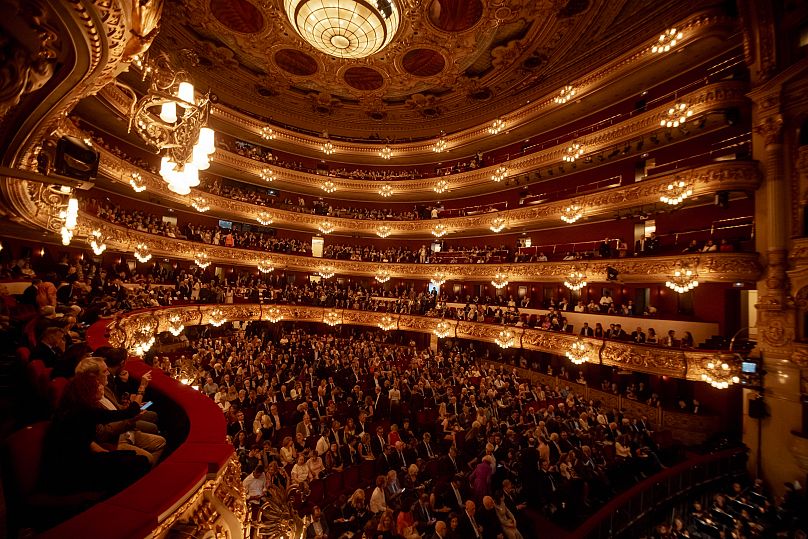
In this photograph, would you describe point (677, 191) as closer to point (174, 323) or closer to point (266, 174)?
point (174, 323)

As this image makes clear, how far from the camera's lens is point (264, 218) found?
2097 centimetres

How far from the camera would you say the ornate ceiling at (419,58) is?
14.2 meters

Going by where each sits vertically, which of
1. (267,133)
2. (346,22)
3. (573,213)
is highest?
(346,22)

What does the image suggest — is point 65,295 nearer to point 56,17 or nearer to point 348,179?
point 56,17

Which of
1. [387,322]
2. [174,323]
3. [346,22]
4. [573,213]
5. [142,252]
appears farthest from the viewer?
[387,322]

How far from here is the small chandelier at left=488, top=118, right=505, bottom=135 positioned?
19.1 m

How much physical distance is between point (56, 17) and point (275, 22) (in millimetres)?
17697

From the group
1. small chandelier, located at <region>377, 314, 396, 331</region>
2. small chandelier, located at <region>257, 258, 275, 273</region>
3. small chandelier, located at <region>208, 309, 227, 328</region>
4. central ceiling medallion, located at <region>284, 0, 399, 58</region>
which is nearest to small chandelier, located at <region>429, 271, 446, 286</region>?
small chandelier, located at <region>377, 314, 396, 331</region>

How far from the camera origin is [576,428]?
9930 millimetres

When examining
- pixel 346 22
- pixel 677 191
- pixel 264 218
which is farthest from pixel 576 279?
pixel 264 218

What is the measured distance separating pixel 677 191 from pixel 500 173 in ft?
28.7

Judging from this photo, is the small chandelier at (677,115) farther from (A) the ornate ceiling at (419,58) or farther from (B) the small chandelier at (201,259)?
(B) the small chandelier at (201,259)

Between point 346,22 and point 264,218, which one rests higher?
point 346,22

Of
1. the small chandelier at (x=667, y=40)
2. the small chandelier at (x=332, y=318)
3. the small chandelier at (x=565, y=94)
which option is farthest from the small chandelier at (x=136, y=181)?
the small chandelier at (x=667, y=40)
